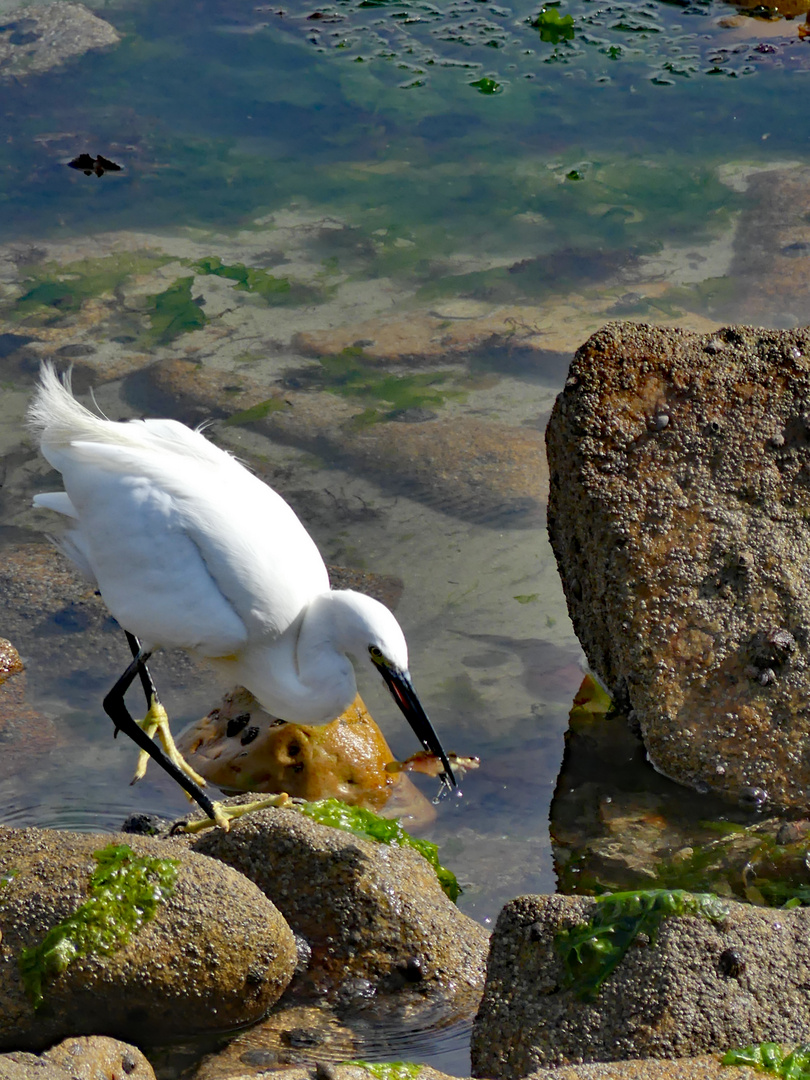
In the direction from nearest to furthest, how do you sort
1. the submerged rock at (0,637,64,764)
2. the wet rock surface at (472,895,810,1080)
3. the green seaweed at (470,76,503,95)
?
the wet rock surface at (472,895,810,1080) < the submerged rock at (0,637,64,764) < the green seaweed at (470,76,503,95)

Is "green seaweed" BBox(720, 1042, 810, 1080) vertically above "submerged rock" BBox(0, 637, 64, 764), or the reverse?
"green seaweed" BBox(720, 1042, 810, 1080)

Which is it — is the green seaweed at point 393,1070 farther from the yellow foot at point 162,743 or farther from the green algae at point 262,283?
the green algae at point 262,283

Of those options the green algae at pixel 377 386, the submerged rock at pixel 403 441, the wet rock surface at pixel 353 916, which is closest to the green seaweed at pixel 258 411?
the submerged rock at pixel 403 441

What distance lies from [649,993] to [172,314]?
20.4ft

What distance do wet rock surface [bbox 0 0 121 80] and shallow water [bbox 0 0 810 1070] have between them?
0.18m

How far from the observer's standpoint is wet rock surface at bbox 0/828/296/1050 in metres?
3.05

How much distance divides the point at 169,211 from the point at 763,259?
14.7ft

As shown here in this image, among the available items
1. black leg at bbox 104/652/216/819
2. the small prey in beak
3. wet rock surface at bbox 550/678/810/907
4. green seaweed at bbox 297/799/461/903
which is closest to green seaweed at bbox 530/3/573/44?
wet rock surface at bbox 550/678/810/907

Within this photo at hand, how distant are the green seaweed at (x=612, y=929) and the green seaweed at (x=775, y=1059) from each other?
34cm

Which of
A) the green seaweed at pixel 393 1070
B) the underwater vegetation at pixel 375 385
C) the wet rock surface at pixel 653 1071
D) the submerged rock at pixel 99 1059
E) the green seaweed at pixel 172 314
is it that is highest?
the wet rock surface at pixel 653 1071

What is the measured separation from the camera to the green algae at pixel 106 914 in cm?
304

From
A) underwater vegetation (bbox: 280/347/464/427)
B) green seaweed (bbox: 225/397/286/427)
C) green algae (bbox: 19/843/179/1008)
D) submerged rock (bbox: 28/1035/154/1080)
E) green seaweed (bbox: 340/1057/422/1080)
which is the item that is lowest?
green seaweed (bbox: 225/397/286/427)

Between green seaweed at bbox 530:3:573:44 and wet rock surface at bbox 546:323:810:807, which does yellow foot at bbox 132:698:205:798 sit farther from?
green seaweed at bbox 530:3:573:44

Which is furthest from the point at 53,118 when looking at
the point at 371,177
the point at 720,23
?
the point at 720,23
